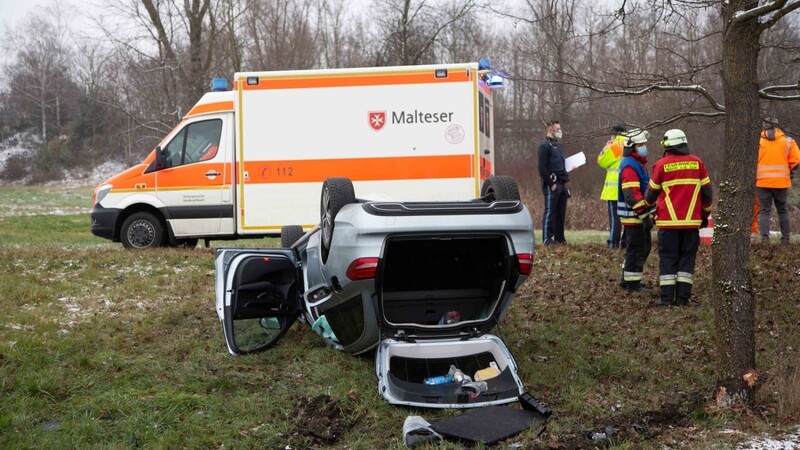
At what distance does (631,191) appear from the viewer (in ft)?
26.9

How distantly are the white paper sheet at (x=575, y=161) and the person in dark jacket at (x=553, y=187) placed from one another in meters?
0.18

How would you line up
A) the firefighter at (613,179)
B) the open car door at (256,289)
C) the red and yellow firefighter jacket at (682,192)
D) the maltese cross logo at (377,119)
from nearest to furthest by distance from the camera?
the open car door at (256,289) < the red and yellow firefighter jacket at (682,192) < the maltese cross logo at (377,119) < the firefighter at (613,179)

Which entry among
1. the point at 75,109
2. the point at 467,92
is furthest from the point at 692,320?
the point at 75,109

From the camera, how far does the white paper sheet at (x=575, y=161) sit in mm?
11289

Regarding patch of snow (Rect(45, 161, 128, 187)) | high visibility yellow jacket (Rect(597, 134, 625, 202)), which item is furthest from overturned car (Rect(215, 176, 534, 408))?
patch of snow (Rect(45, 161, 128, 187))

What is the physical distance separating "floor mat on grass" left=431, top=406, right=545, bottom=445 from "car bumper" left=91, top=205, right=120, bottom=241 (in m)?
8.77

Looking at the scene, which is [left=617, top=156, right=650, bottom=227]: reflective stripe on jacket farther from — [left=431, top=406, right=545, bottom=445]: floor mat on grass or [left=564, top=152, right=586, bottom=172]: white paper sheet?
[left=431, top=406, right=545, bottom=445]: floor mat on grass

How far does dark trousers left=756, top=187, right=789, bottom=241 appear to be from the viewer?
11.7 meters

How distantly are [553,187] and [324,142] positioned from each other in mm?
3542

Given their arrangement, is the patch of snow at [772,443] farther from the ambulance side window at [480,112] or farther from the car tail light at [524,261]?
the ambulance side window at [480,112]

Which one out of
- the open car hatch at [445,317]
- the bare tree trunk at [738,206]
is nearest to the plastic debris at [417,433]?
the open car hatch at [445,317]

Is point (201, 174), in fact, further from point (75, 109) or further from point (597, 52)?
point (75, 109)

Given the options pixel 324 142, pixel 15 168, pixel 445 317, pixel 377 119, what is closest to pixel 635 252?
pixel 445 317

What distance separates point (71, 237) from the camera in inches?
712
